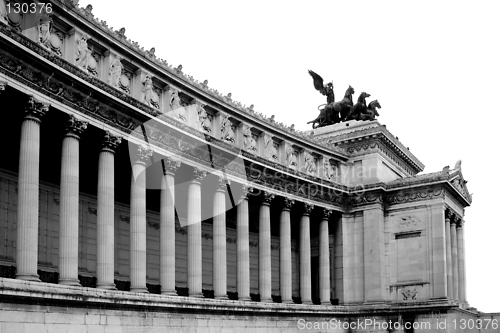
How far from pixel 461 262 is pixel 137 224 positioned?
34.6 m

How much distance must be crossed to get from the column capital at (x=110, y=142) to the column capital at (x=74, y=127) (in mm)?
1902

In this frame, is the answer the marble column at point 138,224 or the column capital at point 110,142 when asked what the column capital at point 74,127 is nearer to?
the column capital at point 110,142

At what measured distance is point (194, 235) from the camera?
40.8m

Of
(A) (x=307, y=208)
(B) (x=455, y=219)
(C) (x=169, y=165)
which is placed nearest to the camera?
(C) (x=169, y=165)

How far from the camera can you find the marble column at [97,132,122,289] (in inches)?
1328

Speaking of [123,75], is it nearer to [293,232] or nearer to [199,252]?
[199,252]

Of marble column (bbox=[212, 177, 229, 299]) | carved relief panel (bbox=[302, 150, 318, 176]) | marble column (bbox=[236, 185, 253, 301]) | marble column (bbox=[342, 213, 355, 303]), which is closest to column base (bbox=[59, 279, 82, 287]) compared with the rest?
marble column (bbox=[212, 177, 229, 299])

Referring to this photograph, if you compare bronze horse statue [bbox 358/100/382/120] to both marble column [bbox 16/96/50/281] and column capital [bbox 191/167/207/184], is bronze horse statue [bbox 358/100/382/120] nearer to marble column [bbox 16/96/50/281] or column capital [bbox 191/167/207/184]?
column capital [bbox 191/167/207/184]

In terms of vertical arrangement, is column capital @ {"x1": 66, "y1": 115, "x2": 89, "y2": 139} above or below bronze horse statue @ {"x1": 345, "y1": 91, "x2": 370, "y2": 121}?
below

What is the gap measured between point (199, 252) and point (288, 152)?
524 inches

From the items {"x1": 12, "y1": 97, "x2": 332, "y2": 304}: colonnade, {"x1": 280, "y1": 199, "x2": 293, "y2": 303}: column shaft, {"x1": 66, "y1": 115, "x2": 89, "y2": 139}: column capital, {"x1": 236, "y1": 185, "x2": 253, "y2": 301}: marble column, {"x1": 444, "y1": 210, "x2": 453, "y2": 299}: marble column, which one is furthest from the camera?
{"x1": 444, "y1": 210, "x2": 453, "y2": 299}: marble column

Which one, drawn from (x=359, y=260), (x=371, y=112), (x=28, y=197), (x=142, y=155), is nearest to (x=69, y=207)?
(x=28, y=197)

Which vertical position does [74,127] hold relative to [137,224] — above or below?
above

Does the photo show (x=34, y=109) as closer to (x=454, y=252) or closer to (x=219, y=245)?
(x=219, y=245)
